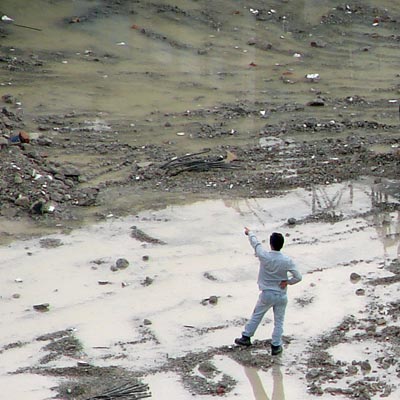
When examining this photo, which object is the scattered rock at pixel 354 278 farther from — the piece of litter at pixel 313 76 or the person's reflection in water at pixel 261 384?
the piece of litter at pixel 313 76

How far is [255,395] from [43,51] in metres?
12.4

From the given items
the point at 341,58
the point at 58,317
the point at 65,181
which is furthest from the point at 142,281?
the point at 341,58

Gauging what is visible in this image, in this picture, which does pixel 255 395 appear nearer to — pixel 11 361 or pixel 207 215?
pixel 11 361

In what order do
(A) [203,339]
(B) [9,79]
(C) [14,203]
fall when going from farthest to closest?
(B) [9,79], (C) [14,203], (A) [203,339]

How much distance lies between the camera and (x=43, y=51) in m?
21.2

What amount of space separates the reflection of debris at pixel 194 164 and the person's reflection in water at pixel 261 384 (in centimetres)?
601

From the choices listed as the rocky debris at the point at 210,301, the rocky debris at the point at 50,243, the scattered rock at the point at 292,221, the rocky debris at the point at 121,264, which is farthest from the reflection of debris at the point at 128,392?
the scattered rock at the point at 292,221

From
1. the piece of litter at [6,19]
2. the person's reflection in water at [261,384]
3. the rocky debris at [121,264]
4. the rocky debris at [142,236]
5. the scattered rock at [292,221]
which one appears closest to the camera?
the person's reflection in water at [261,384]

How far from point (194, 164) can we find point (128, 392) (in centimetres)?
685

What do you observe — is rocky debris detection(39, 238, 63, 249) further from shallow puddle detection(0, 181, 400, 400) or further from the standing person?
the standing person

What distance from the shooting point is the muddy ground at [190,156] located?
49.9 feet

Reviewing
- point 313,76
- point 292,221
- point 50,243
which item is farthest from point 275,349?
point 313,76

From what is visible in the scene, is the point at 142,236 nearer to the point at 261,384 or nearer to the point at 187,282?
the point at 187,282

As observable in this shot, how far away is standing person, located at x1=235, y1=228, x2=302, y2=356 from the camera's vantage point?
10812mm
